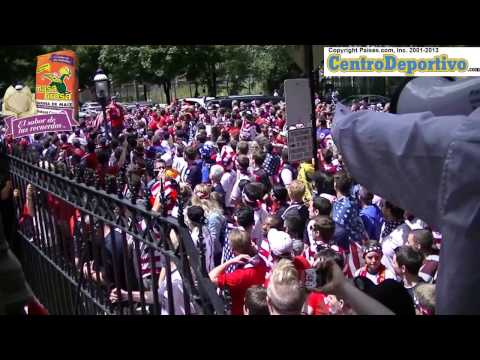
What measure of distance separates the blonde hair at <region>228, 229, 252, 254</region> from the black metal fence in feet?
2.89

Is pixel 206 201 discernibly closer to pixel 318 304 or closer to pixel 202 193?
pixel 202 193

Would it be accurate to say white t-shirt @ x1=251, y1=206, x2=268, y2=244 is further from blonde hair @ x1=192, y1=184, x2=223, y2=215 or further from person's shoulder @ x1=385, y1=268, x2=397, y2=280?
person's shoulder @ x1=385, y1=268, x2=397, y2=280

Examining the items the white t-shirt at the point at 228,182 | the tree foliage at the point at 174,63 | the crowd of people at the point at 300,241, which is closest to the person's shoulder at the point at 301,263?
the crowd of people at the point at 300,241

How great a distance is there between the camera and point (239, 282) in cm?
387

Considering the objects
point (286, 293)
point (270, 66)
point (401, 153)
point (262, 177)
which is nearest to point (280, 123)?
point (262, 177)

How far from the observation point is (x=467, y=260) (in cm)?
112

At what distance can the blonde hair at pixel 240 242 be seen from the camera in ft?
13.8

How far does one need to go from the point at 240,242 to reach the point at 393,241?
4.81ft

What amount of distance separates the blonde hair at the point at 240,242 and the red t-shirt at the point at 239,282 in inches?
10.6

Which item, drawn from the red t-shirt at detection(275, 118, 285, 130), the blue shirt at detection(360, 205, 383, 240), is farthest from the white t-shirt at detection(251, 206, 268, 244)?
the red t-shirt at detection(275, 118, 285, 130)

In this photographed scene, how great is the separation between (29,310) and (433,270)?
9.06 feet

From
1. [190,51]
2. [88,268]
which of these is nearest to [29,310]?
[88,268]
